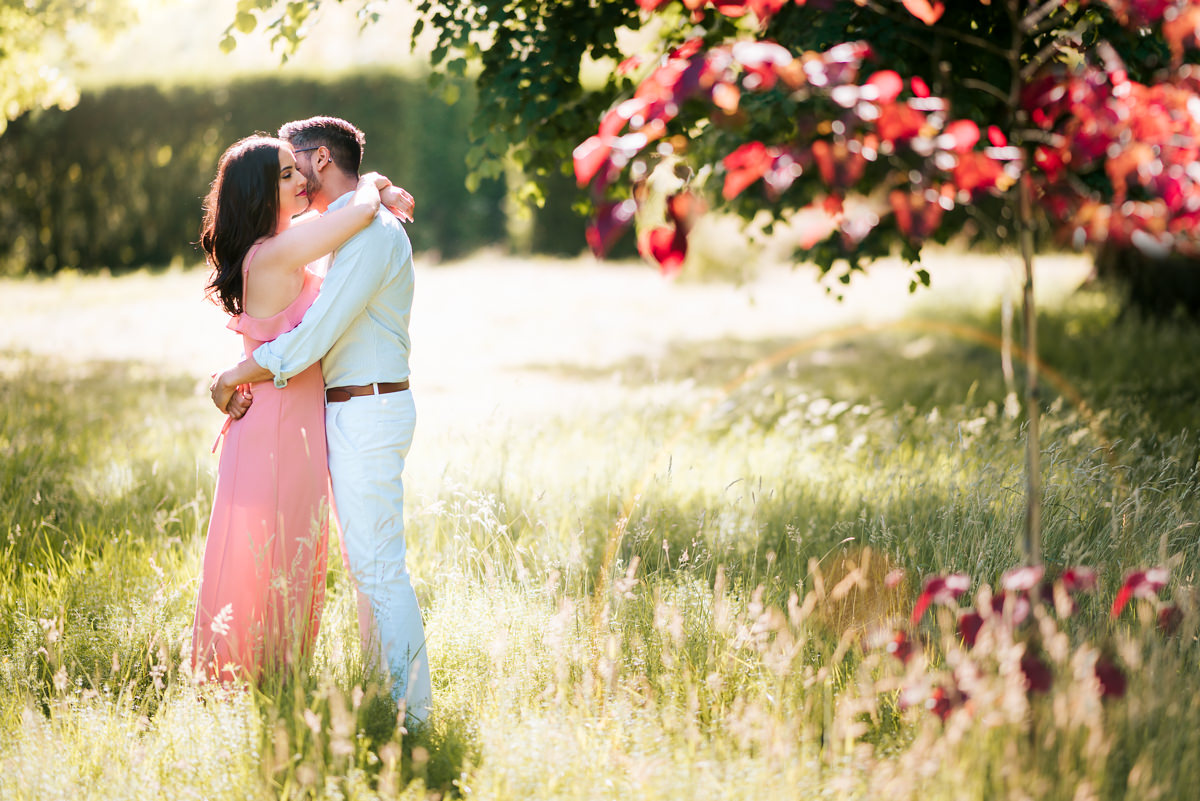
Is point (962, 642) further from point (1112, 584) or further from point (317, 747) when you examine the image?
point (317, 747)

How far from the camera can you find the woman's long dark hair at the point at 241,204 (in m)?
3.10

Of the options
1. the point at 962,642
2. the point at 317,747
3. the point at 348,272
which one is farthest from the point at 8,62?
the point at 962,642

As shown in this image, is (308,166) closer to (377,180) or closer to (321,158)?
(321,158)

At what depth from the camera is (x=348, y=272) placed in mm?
2930

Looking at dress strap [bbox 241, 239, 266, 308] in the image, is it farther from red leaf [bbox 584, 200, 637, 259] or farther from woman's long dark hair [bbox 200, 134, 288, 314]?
red leaf [bbox 584, 200, 637, 259]

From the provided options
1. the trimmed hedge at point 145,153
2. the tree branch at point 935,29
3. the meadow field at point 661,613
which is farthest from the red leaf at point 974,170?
the trimmed hedge at point 145,153

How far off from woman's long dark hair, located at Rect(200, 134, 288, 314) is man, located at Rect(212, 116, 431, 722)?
0.80 feet

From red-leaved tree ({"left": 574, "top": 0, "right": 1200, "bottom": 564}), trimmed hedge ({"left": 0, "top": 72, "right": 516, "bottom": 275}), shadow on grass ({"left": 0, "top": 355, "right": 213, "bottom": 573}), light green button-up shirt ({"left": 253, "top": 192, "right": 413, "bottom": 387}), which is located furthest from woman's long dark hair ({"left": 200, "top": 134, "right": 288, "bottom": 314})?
trimmed hedge ({"left": 0, "top": 72, "right": 516, "bottom": 275})

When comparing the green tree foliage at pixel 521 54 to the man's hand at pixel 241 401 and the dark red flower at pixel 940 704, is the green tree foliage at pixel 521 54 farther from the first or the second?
the dark red flower at pixel 940 704

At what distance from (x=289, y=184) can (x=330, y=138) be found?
0.21 meters

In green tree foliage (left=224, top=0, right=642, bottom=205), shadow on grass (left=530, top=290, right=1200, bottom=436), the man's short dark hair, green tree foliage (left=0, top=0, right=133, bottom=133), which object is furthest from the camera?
green tree foliage (left=0, top=0, right=133, bottom=133)

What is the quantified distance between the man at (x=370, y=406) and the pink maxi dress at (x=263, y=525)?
4.1 inches

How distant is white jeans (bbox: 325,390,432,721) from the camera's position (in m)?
2.99

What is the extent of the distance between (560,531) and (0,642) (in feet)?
6.94
